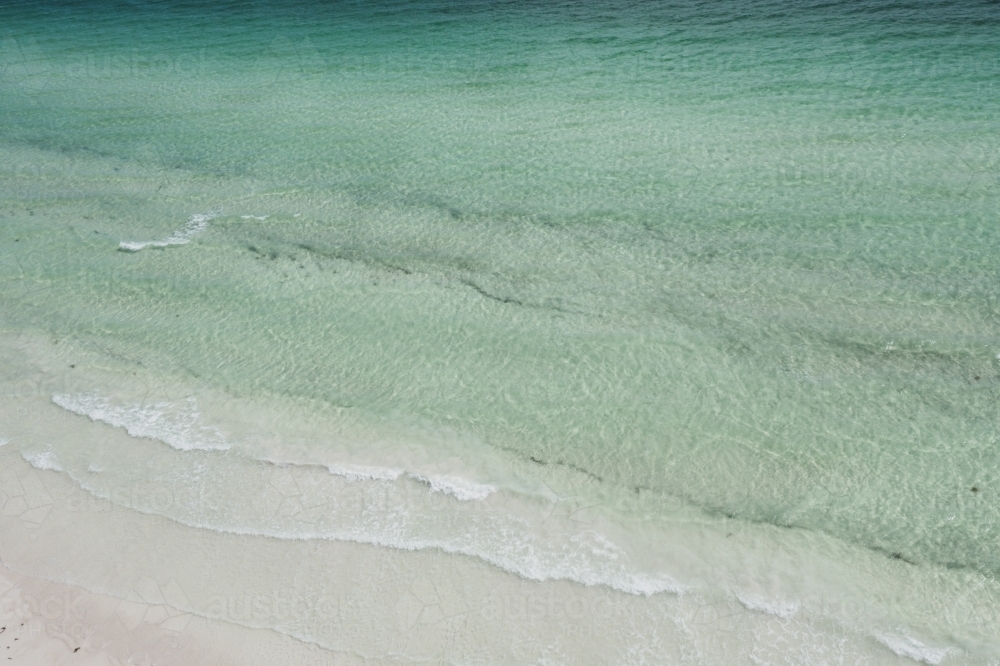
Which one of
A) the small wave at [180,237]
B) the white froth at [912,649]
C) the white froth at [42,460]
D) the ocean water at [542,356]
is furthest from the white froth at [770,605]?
the small wave at [180,237]

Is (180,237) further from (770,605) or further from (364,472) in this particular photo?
(770,605)

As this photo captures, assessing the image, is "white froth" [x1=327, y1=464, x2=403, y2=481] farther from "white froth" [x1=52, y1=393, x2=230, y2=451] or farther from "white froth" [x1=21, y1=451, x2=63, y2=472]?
"white froth" [x1=21, y1=451, x2=63, y2=472]

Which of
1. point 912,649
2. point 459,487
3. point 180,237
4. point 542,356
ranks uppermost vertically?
point 180,237

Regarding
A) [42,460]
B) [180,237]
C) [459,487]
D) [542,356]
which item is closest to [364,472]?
[459,487]

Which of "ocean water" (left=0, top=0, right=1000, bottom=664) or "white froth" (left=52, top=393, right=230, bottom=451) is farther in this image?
"white froth" (left=52, top=393, right=230, bottom=451)

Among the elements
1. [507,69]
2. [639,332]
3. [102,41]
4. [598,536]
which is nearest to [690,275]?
[639,332]

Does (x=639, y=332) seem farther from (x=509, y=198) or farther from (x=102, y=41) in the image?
(x=102, y=41)

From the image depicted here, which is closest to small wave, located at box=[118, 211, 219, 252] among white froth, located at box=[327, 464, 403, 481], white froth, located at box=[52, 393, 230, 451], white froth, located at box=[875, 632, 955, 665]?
white froth, located at box=[52, 393, 230, 451]
